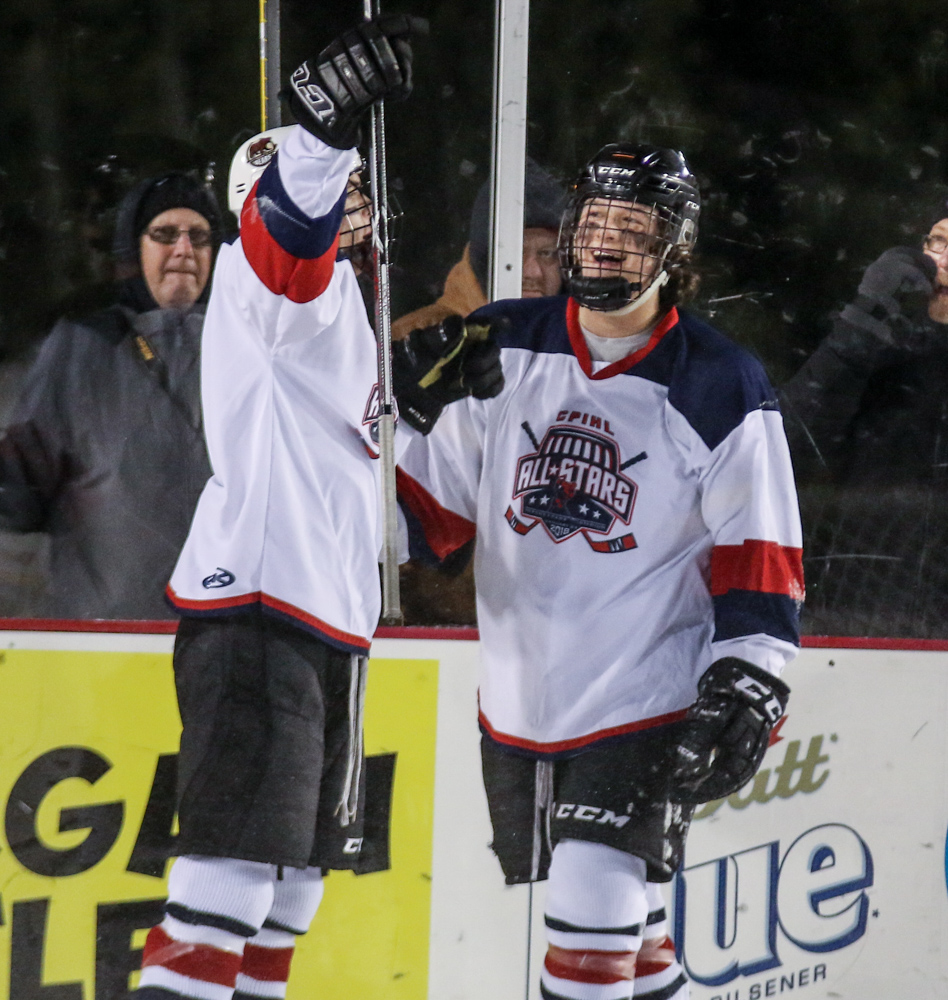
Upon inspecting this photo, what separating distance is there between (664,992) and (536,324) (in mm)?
1153

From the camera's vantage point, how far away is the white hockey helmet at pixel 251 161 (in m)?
1.98

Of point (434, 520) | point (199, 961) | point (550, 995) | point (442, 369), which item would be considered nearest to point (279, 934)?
point (199, 961)

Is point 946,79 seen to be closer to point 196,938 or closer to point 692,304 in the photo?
point 692,304

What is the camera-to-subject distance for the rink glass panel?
80.5 inches

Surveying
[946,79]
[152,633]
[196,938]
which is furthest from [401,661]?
[946,79]

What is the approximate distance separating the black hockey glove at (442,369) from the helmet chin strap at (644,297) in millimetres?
212

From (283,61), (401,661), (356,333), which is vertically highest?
(283,61)

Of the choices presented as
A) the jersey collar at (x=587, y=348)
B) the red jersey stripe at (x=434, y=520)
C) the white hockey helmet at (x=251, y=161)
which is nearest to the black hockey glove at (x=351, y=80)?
the white hockey helmet at (x=251, y=161)

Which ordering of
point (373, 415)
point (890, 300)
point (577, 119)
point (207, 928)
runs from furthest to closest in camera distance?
point (890, 300), point (577, 119), point (373, 415), point (207, 928)

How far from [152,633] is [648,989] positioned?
1.04 meters

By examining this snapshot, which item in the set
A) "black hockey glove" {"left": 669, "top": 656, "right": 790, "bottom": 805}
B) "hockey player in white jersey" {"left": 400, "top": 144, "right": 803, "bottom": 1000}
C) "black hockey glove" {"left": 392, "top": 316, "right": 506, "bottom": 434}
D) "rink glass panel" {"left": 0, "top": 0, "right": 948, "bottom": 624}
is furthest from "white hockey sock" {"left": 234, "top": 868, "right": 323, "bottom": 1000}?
"black hockey glove" {"left": 392, "top": 316, "right": 506, "bottom": 434}

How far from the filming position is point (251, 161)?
2000 mm

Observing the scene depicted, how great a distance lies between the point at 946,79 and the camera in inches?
90.3

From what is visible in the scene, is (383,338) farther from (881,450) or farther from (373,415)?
(881,450)
